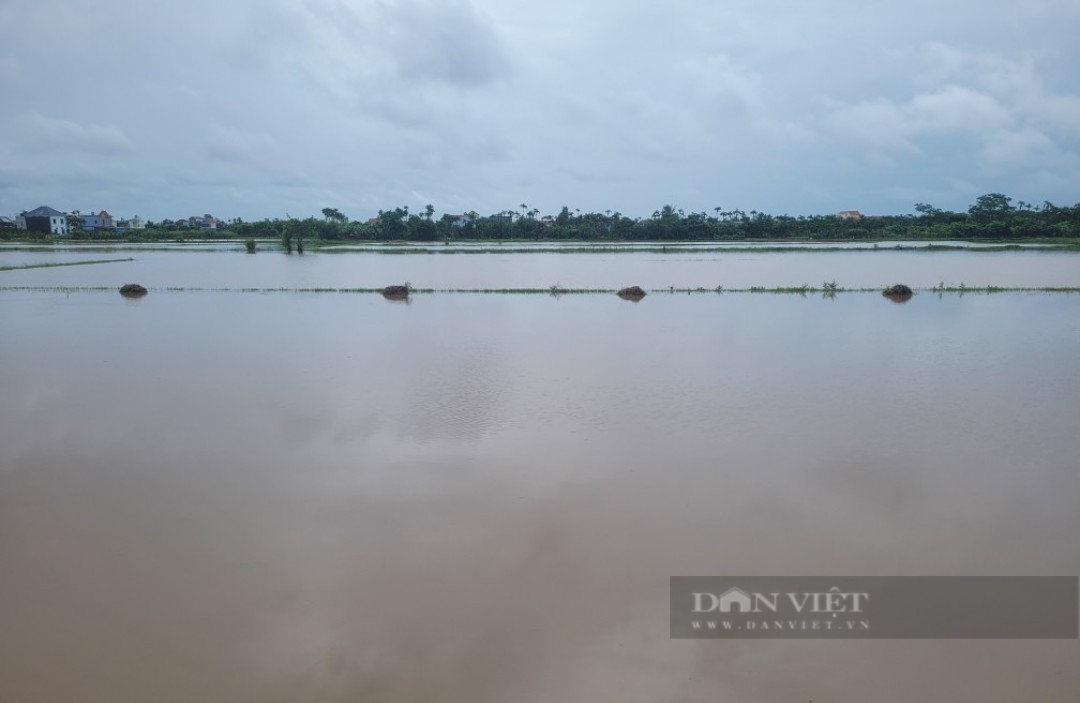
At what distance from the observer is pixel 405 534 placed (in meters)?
4.23

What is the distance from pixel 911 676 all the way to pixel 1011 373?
278 inches

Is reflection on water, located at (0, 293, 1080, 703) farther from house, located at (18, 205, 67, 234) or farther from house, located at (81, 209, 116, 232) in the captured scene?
house, located at (81, 209, 116, 232)

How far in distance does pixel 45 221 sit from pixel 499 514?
7540cm

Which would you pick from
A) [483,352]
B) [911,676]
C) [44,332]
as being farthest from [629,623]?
[44,332]

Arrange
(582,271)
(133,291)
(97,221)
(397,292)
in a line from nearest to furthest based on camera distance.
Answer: (397,292), (133,291), (582,271), (97,221)

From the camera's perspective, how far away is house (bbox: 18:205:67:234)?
6281 centimetres

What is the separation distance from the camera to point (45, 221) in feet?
207

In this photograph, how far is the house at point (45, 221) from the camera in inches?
2473

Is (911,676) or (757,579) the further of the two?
(757,579)

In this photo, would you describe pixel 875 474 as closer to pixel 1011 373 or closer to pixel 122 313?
pixel 1011 373

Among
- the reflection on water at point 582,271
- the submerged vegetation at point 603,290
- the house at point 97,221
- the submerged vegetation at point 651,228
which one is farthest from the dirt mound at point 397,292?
the house at point 97,221

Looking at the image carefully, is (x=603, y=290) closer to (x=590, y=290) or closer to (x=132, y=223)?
(x=590, y=290)

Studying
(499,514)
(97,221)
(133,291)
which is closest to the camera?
(499,514)

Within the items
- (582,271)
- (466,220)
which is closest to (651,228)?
(466,220)
